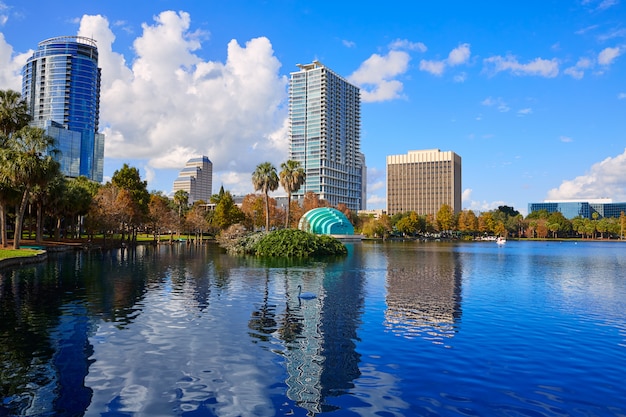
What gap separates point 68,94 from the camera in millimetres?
174375

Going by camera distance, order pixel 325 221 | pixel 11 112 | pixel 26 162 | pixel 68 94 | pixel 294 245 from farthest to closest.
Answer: pixel 68 94 < pixel 325 221 < pixel 294 245 < pixel 11 112 < pixel 26 162

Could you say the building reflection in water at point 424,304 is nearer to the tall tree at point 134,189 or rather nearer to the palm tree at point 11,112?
the palm tree at point 11,112

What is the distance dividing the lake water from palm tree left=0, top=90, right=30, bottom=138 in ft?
79.6

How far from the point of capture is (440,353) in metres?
12.1

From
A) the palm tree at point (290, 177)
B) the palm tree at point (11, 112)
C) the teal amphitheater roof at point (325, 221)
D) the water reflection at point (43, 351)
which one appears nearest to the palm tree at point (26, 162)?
the palm tree at point (11, 112)

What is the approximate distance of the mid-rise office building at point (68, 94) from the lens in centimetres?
17338

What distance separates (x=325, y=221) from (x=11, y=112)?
7361 centimetres

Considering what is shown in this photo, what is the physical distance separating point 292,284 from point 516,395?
16.8 metres

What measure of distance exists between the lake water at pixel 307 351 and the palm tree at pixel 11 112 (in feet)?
79.6

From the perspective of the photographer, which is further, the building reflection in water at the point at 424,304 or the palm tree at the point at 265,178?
the palm tree at the point at 265,178

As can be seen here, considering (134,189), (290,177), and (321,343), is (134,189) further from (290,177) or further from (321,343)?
(321,343)

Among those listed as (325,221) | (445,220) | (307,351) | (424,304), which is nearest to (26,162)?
(424,304)

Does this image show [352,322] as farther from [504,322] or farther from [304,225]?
[304,225]

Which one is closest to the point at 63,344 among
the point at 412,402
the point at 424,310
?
the point at 412,402
